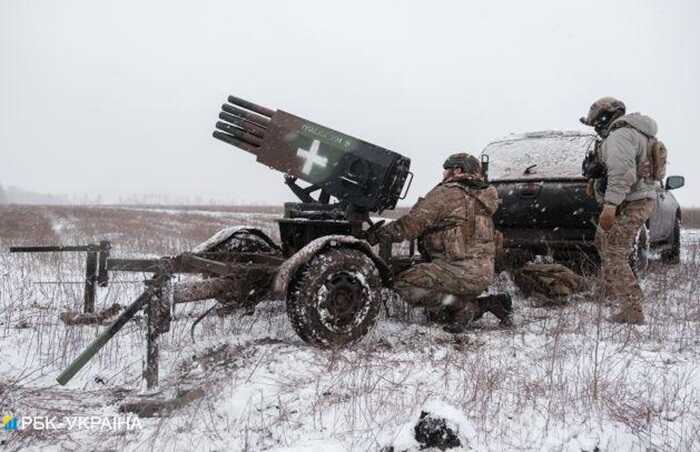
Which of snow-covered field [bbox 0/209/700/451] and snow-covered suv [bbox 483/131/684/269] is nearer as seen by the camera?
snow-covered field [bbox 0/209/700/451]

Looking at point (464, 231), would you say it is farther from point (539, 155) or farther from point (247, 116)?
point (539, 155)

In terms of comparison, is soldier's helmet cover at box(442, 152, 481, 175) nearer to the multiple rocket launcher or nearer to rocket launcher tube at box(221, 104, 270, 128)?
the multiple rocket launcher

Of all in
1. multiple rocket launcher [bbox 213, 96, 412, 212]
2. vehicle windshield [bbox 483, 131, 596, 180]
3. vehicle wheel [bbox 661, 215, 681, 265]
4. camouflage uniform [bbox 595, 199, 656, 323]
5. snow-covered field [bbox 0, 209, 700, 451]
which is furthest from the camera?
vehicle wheel [bbox 661, 215, 681, 265]

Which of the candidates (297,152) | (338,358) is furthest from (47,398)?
(297,152)

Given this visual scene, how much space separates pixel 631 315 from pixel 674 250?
15.3 feet

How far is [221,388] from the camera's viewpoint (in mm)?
2916

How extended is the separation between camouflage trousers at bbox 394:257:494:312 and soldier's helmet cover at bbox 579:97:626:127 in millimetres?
1751

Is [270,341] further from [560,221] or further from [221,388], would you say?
[560,221]

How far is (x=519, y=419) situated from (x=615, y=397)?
64cm

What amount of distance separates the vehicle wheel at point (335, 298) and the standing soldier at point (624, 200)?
6.83ft

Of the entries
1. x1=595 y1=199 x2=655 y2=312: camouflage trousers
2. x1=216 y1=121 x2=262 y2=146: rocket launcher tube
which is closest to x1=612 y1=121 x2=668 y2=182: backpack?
x1=595 y1=199 x2=655 y2=312: camouflage trousers

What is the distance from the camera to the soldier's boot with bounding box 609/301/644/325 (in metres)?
4.33

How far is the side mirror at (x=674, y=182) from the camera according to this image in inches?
253

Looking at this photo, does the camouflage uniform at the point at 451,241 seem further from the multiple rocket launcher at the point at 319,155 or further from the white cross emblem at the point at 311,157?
the white cross emblem at the point at 311,157
